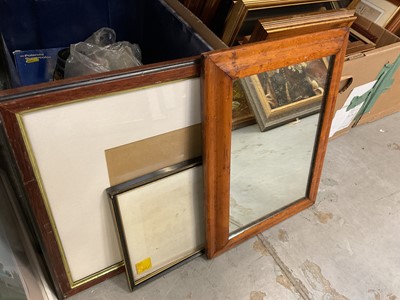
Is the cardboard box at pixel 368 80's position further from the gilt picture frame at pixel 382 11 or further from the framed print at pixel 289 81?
the framed print at pixel 289 81

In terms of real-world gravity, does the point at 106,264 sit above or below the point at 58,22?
below

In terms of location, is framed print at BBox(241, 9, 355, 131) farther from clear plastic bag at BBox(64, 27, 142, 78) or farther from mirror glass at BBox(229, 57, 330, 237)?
clear plastic bag at BBox(64, 27, 142, 78)

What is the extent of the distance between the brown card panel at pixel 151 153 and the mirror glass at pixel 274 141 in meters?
0.15

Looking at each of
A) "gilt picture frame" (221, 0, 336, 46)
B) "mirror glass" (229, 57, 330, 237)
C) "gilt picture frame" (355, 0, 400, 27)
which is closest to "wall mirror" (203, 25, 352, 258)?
"mirror glass" (229, 57, 330, 237)

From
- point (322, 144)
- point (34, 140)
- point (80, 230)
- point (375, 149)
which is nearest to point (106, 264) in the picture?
point (80, 230)

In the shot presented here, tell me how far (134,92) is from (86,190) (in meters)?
0.32

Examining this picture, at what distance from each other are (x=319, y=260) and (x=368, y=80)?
3.03 ft

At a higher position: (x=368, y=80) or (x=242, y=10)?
(x=242, y=10)

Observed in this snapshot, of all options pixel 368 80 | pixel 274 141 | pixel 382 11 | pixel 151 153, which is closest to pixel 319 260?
pixel 274 141

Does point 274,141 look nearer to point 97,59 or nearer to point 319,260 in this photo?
point 319,260

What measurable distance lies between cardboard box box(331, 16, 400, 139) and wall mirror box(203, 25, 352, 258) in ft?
1.10

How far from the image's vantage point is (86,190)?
938 millimetres

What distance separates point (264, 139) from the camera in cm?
124

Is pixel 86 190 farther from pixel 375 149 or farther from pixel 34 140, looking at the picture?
pixel 375 149
